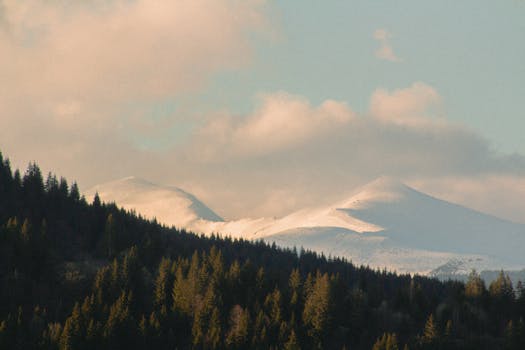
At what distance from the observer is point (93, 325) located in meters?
185

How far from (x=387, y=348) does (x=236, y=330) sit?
1227 inches

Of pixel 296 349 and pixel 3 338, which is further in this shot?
pixel 296 349

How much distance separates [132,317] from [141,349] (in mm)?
8660

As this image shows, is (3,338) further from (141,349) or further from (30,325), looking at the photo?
(141,349)

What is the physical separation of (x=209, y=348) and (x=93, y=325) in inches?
937

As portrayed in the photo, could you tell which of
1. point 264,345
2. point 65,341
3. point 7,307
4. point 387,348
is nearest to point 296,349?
point 264,345

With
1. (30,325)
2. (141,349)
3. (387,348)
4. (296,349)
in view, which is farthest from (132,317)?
(387,348)

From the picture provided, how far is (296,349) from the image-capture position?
197 m

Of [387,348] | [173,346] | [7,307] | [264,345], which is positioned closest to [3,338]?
[7,307]

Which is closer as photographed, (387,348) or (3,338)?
(3,338)

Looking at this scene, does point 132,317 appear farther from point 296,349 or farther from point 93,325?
point 296,349

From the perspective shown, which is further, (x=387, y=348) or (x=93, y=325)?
(x=387, y=348)

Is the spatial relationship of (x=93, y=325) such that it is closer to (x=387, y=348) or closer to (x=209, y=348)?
(x=209, y=348)

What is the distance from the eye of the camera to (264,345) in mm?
196625
